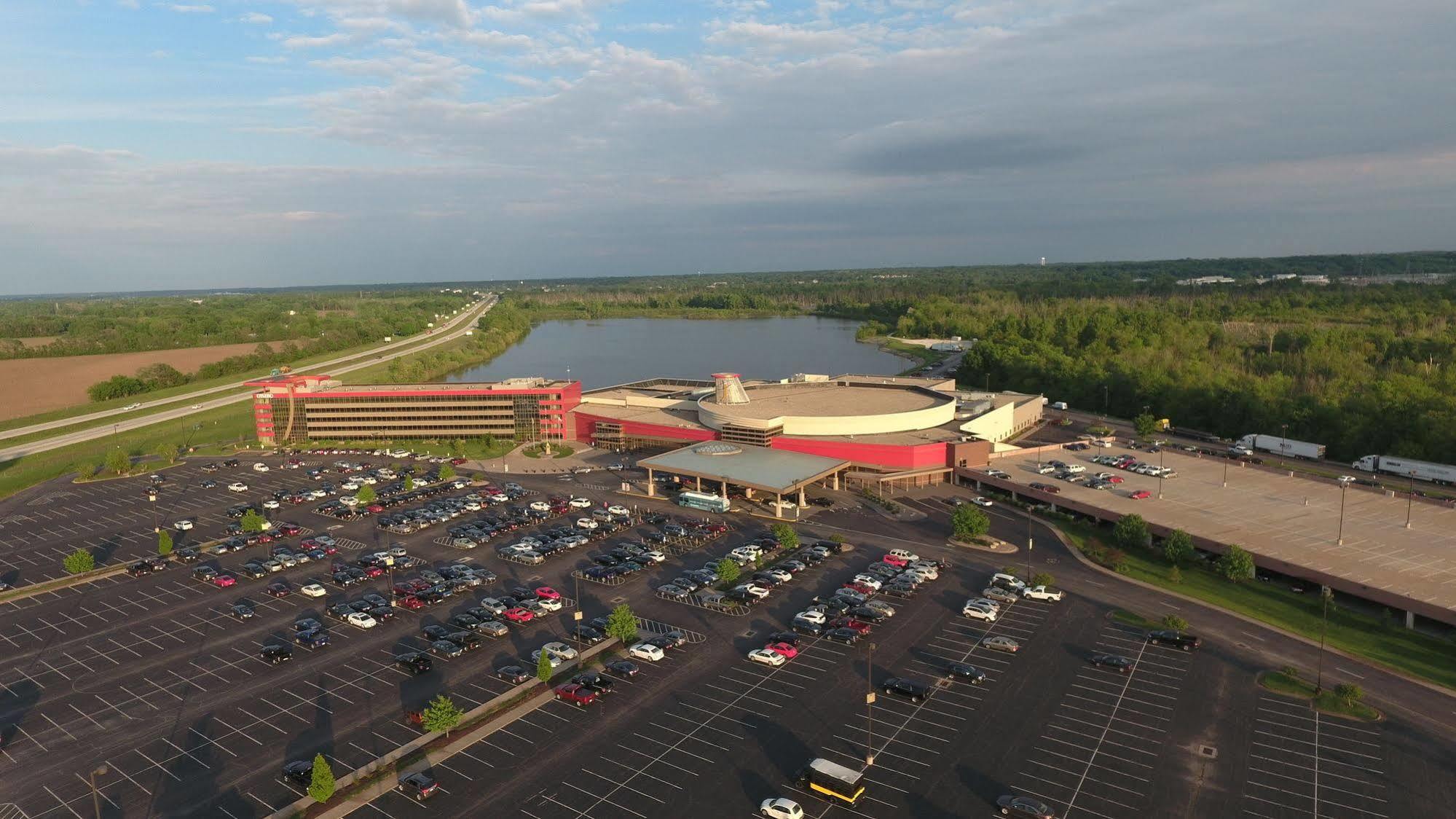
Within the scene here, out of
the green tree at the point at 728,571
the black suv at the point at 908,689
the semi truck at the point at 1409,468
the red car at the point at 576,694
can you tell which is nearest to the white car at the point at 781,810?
the black suv at the point at 908,689

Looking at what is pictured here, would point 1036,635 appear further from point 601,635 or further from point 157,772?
point 157,772

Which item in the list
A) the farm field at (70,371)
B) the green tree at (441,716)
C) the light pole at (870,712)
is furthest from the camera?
the farm field at (70,371)

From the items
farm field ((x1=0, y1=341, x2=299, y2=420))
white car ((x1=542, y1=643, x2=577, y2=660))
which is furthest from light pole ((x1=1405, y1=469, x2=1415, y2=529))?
farm field ((x1=0, y1=341, x2=299, y2=420))

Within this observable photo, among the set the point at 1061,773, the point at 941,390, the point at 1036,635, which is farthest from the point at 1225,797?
the point at 941,390

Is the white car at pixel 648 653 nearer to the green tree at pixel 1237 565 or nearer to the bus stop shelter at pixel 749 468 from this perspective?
the bus stop shelter at pixel 749 468

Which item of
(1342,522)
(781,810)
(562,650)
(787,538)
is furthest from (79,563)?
(1342,522)

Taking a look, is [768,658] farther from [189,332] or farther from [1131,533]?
[189,332]

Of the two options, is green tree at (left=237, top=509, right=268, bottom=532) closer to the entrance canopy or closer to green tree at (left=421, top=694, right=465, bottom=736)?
the entrance canopy

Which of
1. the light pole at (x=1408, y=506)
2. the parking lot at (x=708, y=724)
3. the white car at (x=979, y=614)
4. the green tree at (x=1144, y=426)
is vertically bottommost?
the parking lot at (x=708, y=724)
